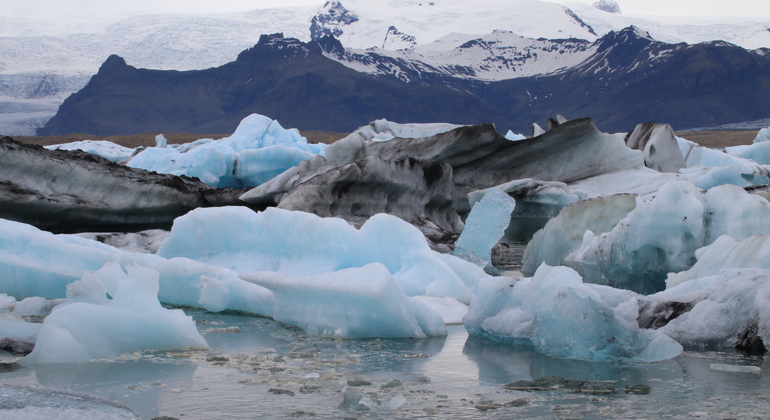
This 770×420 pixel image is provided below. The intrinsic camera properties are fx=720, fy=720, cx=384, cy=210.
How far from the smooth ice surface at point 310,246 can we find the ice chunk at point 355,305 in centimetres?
113

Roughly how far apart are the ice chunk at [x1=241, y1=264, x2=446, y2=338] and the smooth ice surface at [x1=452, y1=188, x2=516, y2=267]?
121 inches

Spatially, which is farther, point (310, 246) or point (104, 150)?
point (104, 150)

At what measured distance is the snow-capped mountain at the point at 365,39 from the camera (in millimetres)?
78312

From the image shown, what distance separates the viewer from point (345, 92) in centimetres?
11219

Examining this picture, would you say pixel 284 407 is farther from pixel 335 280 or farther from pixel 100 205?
pixel 100 205

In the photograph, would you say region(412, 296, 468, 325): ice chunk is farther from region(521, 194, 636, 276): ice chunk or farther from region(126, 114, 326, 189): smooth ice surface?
region(126, 114, 326, 189): smooth ice surface

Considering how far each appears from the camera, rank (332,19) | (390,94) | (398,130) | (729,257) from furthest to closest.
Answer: (332,19) < (390,94) < (398,130) < (729,257)

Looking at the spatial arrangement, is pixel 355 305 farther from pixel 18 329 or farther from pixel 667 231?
pixel 667 231

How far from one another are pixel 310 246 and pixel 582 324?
287cm

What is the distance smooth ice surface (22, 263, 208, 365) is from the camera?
3717 mm

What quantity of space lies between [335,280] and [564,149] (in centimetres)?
1050

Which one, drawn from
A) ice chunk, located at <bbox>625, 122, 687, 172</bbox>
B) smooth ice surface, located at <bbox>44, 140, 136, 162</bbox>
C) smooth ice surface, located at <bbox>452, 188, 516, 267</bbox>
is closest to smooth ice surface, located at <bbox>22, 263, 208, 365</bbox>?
smooth ice surface, located at <bbox>452, 188, 516, 267</bbox>

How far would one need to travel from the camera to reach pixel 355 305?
4.42 meters

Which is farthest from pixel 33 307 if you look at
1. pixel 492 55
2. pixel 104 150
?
pixel 492 55
